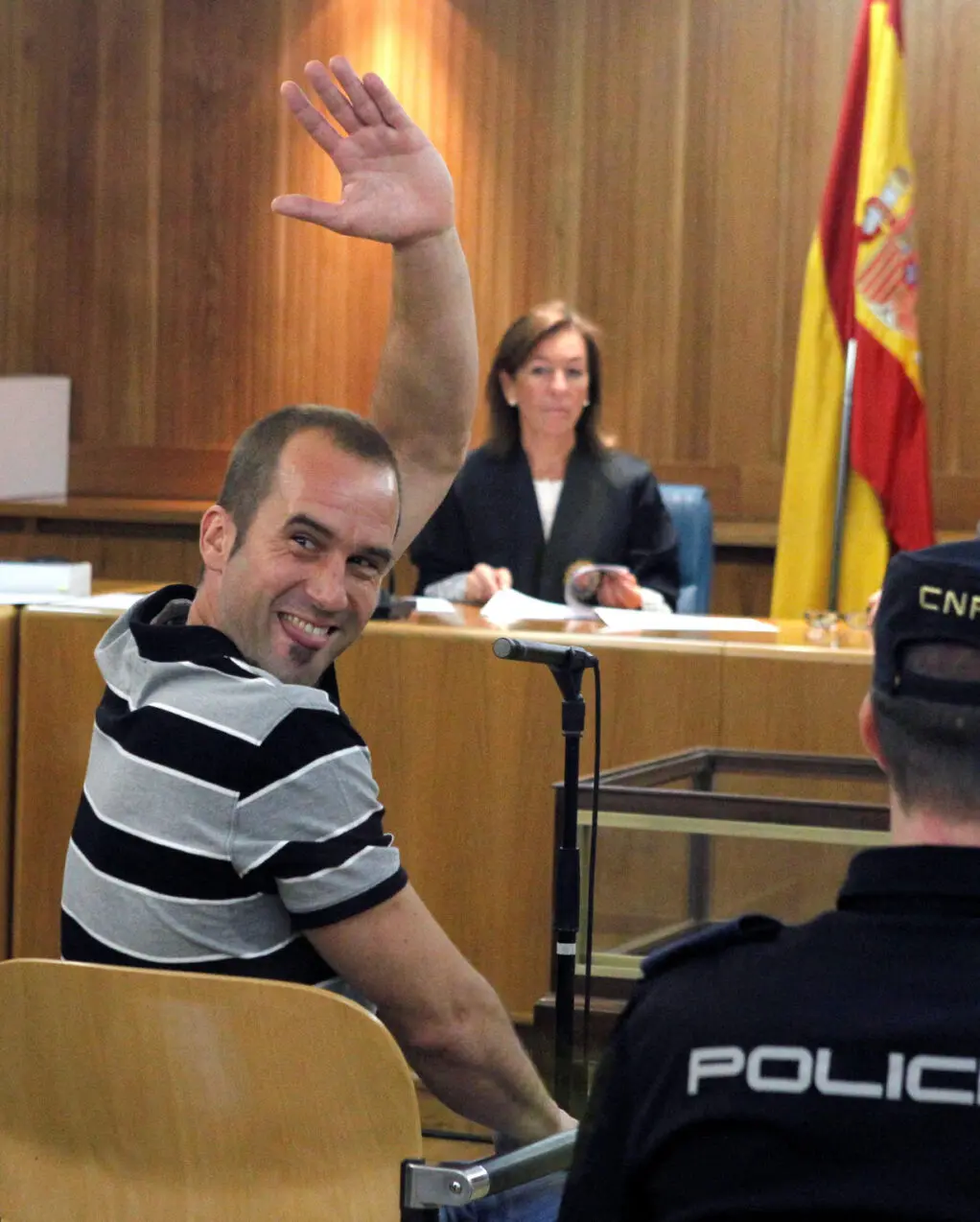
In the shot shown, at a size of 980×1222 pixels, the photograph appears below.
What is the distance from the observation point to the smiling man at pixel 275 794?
150cm

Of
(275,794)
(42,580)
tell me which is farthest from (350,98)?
(42,580)

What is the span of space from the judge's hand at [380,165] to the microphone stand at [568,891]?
52cm

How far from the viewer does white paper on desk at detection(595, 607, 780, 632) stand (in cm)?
351

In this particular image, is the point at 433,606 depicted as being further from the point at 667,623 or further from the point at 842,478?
the point at 842,478

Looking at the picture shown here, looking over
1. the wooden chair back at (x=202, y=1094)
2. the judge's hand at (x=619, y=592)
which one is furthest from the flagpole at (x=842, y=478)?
the wooden chair back at (x=202, y=1094)

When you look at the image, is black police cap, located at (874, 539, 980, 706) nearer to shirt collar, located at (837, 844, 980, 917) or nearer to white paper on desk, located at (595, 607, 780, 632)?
shirt collar, located at (837, 844, 980, 917)

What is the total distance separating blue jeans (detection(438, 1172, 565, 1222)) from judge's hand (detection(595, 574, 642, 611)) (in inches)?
95.0

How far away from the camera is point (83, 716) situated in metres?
3.50

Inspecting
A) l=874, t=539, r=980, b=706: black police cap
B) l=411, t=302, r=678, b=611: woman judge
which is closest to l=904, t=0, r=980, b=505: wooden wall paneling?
l=411, t=302, r=678, b=611: woman judge

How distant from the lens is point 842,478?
16.6 ft

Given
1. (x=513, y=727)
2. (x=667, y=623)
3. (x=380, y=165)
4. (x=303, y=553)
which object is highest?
(x=380, y=165)

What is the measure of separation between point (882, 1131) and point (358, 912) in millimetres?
655

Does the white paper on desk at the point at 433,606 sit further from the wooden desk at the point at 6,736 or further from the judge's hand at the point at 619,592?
the wooden desk at the point at 6,736

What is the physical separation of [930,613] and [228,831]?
0.72 metres
